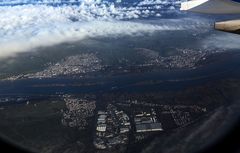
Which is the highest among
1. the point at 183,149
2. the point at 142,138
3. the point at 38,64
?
the point at 183,149

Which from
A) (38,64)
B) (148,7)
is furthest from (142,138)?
(148,7)

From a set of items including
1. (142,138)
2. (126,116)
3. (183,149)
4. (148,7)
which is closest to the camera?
(183,149)

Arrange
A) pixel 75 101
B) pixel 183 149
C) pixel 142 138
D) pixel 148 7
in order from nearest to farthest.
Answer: pixel 183 149, pixel 142 138, pixel 75 101, pixel 148 7

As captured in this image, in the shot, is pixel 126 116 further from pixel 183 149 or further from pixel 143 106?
pixel 183 149

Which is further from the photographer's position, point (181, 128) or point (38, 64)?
point (38, 64)

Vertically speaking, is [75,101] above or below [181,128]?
below

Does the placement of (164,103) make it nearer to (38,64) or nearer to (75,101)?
(75,101)
